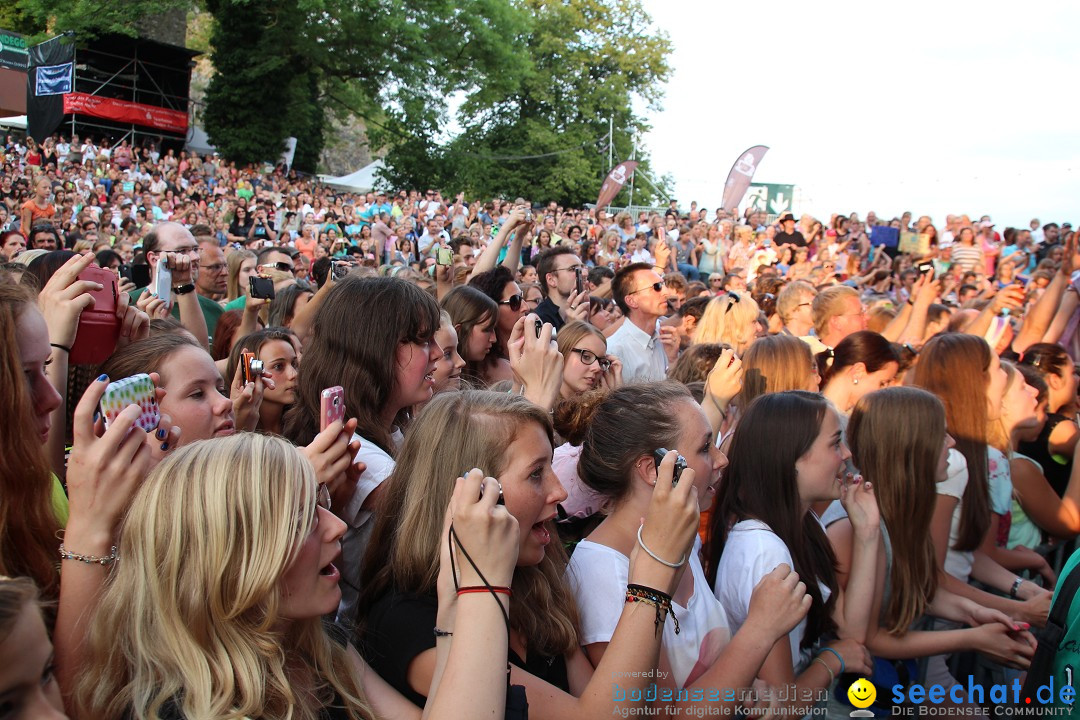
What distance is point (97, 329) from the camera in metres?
2.71

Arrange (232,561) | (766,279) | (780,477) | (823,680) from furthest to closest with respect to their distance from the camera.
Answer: (766,279), (780,477), (823,680), (232,561)

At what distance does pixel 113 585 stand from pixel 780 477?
2.08m

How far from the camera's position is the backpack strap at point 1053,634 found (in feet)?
7.57

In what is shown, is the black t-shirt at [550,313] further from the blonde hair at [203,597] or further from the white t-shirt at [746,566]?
Result: the blonde hair at [203,597]

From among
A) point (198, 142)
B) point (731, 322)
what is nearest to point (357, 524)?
point (731, 322)

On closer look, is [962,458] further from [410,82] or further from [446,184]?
[446,184]

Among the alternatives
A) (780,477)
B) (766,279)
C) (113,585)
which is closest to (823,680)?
(780,477)

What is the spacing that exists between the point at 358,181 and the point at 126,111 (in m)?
11.0

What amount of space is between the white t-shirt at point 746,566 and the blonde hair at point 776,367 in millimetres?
1580

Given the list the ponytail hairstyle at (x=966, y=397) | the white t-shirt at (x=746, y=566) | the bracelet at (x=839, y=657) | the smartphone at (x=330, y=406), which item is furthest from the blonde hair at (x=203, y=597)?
the ponytail hairstyle at (x=966, y=397)

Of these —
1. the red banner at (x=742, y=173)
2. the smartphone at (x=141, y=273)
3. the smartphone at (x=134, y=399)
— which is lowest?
the smartphone at (x=141, y=273)

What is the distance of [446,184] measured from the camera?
3781cm

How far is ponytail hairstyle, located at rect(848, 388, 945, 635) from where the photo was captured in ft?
10.7

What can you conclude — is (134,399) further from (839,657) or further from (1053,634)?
(1053,634)
